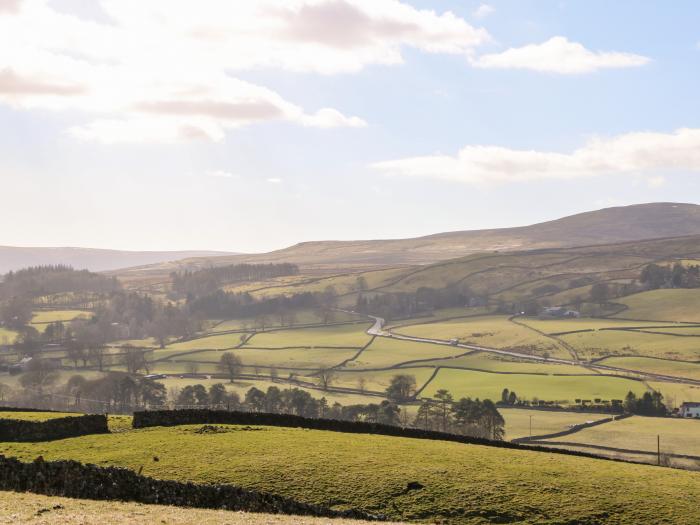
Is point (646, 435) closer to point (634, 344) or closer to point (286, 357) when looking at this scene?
point (634, 344)

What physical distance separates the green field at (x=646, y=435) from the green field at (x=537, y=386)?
1806 centimetres

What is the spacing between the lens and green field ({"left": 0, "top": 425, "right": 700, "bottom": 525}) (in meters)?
40.0

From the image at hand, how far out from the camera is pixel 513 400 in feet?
447

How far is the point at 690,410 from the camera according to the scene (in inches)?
4985

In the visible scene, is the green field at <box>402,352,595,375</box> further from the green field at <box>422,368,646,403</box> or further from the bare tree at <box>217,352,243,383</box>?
the bare tree at <box>217,352,243,383</box>

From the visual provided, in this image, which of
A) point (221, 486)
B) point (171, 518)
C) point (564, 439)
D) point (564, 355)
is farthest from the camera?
point (564, 355)

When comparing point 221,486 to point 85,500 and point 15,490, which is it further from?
point 15,490

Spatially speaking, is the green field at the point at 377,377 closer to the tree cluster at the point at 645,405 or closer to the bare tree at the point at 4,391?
the tree cluster at the point at 645,405

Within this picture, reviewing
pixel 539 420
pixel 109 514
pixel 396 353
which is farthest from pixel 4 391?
pixel 109 514

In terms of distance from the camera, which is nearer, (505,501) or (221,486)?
(221,486)

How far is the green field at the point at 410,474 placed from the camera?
40.0 metres

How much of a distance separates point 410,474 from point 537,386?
358 ft

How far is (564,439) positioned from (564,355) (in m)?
77.9

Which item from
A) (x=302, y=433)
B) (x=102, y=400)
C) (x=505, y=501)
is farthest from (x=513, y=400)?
(x=505, y=501)
